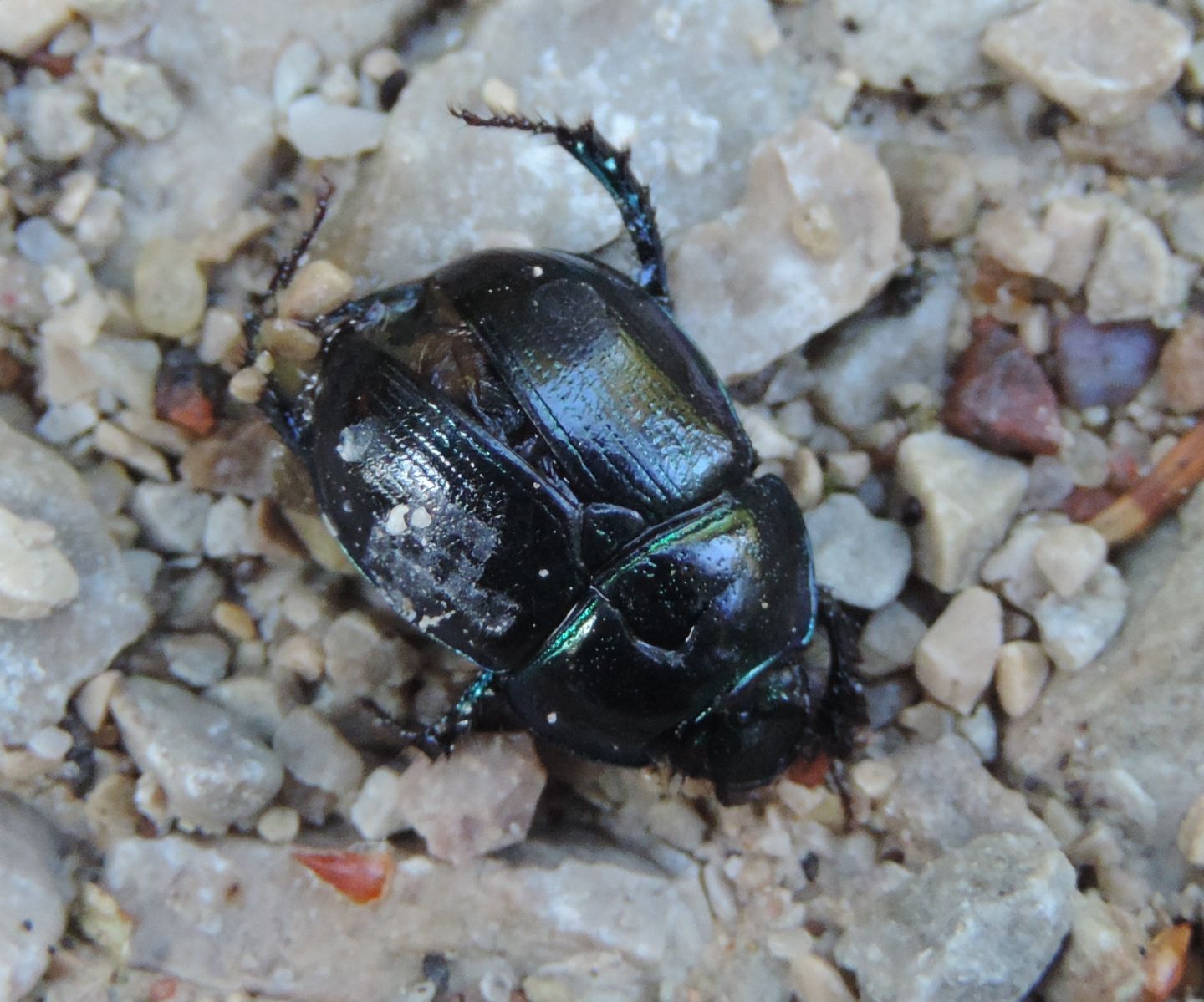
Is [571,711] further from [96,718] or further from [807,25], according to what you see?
[807,25]

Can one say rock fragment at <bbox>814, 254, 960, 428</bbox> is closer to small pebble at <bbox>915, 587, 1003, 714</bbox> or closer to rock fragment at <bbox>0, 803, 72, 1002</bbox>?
small pebble at <bbox>915, 587, 1003, 714</bbox>

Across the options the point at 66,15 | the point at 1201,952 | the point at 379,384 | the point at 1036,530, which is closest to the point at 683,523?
the point at 379,384

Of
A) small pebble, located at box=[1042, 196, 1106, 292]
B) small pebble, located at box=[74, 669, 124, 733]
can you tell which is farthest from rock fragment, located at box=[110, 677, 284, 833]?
small pebble, located at box=[1042, 196, 1106, 292]

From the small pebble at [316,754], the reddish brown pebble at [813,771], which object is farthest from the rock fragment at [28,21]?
the reddish brown pebble at [813,771]

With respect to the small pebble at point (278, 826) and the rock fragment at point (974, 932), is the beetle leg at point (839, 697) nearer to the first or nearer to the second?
the rock fragment at point (974, 932)

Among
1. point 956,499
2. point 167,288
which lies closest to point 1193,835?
point 956,499
